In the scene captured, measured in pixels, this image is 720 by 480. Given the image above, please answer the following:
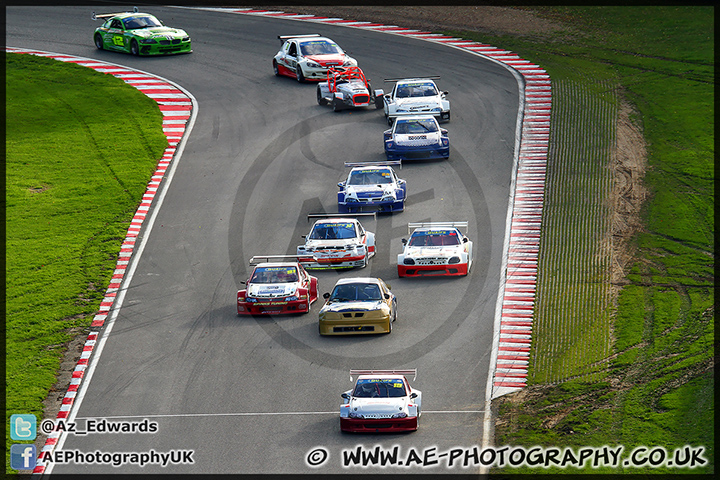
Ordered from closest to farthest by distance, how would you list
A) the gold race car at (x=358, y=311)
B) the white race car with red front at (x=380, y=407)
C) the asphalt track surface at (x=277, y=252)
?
the white race car with red front at (x=380, y=407) < the asphalt track surface at (x=277, y=252) < the gold race car at (x=358, y=311)

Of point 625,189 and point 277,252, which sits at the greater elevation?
point 625,189

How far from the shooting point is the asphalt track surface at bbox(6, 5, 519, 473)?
19.7 metres

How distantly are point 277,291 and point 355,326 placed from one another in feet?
8.02

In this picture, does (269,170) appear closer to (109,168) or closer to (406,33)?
(109,168)

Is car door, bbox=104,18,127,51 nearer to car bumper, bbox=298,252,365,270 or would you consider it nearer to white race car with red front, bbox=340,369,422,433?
car bumper, bbox=298,252,365,270

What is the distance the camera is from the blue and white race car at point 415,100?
37.6 m

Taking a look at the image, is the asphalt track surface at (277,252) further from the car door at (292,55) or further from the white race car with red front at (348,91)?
the car door at (292,55)

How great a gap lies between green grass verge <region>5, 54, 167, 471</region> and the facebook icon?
45cm

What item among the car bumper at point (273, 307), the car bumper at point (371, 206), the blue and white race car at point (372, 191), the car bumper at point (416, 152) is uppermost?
the car bumper at point (416, 152)

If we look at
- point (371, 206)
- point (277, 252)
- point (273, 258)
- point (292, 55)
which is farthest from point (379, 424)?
point (292, 55)

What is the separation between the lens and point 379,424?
18.9 metres

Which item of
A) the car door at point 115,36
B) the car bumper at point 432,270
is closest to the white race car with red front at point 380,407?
the car bumper at point 432,270

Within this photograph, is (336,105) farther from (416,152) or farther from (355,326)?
(355,326)

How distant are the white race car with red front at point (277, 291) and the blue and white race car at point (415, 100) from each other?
43.7ft
